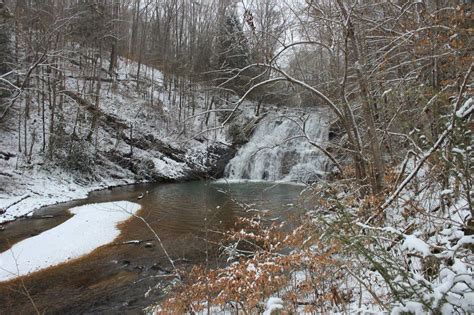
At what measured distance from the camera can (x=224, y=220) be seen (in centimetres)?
1265

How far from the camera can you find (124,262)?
8.97m

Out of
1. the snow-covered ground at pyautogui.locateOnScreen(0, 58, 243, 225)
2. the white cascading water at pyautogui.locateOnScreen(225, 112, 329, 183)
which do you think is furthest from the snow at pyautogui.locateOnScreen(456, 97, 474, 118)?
the white cascading water at pyautogui.locateOnScreen(225, 112, 329, 183)

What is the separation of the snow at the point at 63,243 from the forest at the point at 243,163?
0.06 m

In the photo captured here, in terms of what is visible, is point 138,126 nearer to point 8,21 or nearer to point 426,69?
point 8,21

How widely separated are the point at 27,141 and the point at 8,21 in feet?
22.3

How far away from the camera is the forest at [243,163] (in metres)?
2.66

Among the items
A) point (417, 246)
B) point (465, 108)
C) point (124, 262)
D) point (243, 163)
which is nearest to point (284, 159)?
point (243, 163)

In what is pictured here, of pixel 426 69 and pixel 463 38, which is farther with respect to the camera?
pixel 426 69

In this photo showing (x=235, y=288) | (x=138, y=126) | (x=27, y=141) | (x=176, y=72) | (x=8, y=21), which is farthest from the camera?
(x=176, y=72)

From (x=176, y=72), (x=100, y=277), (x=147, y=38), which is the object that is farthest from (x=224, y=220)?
(x=147, y=38)

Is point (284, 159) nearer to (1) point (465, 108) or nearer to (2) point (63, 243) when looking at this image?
(2) point (63, 243)

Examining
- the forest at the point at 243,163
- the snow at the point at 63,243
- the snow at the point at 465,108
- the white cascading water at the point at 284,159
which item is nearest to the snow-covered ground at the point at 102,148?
the forest at the point at 243,163

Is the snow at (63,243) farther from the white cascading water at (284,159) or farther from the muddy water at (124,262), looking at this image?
the white cascading water at (284,159)

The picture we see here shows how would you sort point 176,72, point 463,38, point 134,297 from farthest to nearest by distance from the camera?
point 176,72
point 134,297
point 463,38
